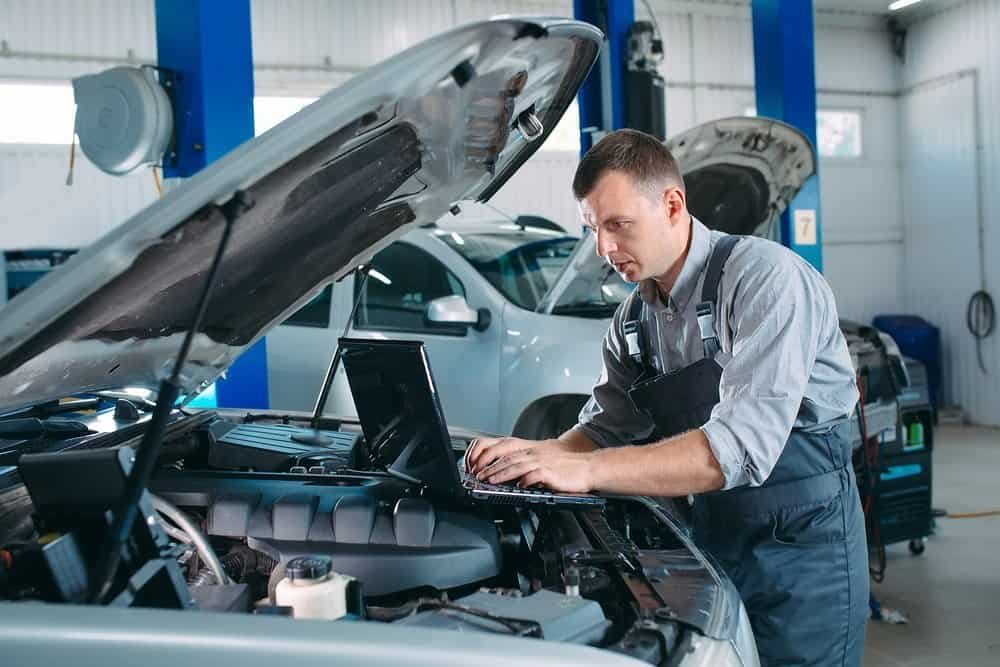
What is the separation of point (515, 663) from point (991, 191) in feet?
34.1

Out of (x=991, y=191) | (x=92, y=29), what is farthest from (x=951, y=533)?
(x=92, y=29)

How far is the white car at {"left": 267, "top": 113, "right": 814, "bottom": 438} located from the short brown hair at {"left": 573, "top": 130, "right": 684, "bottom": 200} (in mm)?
1817

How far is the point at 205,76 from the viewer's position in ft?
12.5

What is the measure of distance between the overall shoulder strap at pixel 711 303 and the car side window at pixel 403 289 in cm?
276

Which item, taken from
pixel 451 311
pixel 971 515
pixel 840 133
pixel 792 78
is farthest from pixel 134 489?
pixel 840 133

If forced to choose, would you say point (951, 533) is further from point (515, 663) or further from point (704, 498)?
point (515, 663)

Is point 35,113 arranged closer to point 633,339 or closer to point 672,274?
point 633,339

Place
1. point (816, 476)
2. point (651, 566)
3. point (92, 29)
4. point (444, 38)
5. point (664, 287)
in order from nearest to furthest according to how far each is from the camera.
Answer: point (444, 38)
point (651, 566)
point (816, 476)
point (664, 287)
point (92, 29)

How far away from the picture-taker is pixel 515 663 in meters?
1.12

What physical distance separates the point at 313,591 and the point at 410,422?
577 mm

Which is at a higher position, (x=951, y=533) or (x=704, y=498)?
(x=704, y=498)

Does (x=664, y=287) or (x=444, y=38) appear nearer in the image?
(x=444, y=38)

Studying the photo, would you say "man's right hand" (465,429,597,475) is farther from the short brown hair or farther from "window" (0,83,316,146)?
"window" (0,83,316,146)

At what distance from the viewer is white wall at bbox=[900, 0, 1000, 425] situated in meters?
9.97
